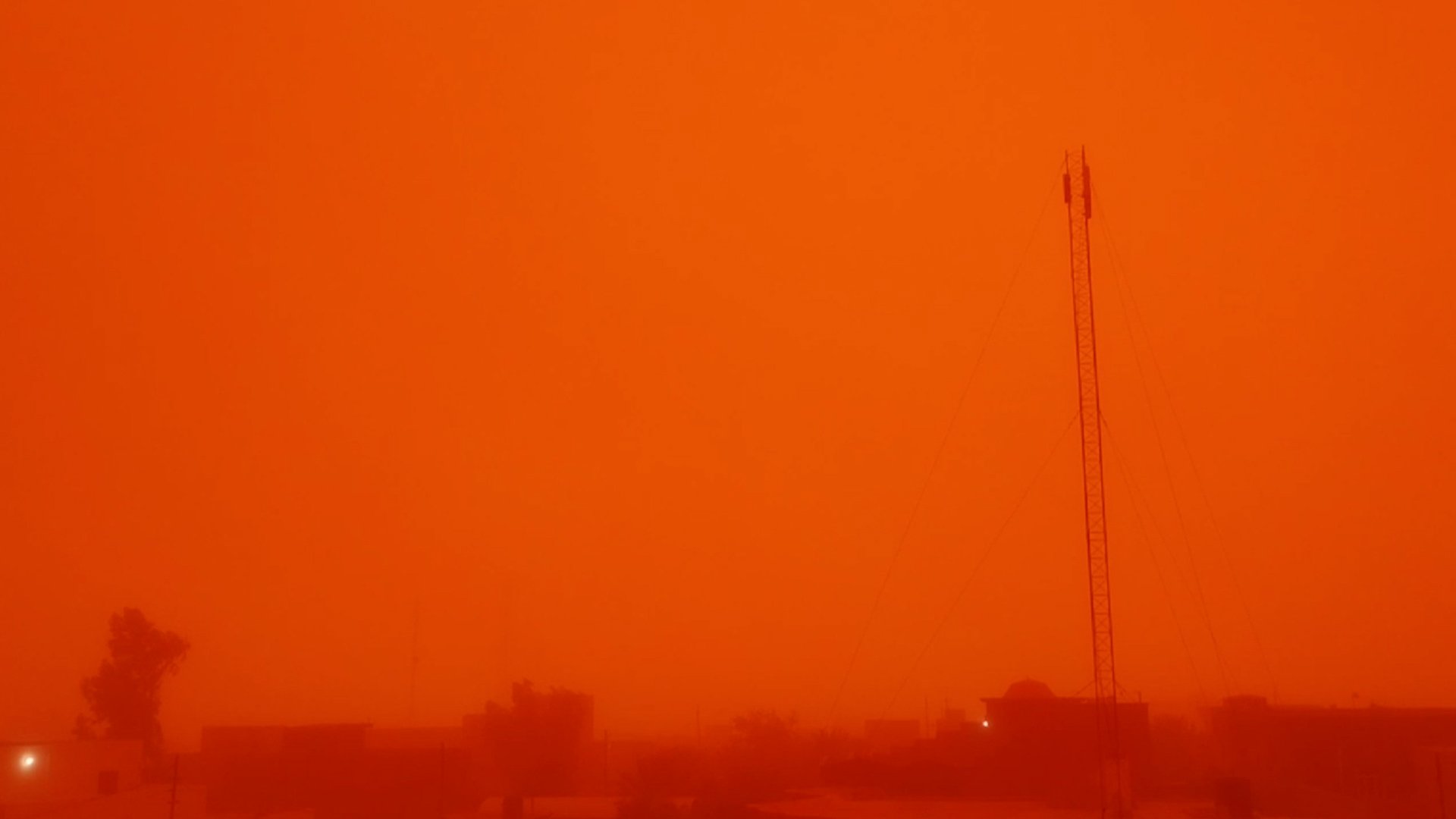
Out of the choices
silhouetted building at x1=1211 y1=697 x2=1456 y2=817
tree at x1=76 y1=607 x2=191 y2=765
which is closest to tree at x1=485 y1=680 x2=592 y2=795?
tree at x1=76 y1=607 x2=191 y2=765

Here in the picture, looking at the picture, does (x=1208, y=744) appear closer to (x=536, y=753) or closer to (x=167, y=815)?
(x=536, y=753)

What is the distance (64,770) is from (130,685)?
18.3m

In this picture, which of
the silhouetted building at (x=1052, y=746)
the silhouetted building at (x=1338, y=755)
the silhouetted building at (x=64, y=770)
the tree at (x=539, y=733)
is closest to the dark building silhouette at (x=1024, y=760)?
the silhouetted building at (x=1052, y=746)

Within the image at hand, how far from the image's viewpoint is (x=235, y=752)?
47.2 meters

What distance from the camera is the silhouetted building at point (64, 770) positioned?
33656mm

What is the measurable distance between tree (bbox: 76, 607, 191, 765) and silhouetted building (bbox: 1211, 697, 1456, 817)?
134 feet

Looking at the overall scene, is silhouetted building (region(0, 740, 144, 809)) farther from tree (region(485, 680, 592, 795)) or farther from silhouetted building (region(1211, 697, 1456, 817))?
silhouetted building (region(1211, 697, 1456, 817))

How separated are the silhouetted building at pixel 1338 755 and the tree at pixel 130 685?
40.8 meters

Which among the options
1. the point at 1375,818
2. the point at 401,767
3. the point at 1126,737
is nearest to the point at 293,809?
the point at 401,767

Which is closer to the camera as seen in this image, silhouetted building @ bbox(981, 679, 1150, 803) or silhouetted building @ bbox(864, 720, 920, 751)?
silhouetted building @ bbox(981, 679, 1150, 803)

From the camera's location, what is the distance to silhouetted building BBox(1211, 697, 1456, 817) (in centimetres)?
3878

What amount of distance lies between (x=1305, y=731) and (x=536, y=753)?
1193 inches

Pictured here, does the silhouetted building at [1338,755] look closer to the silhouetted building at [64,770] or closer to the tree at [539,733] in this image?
the tree at [539,733]

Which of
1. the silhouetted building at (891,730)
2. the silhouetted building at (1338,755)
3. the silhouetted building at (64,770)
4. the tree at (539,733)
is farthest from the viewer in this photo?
the silhouetted building at (891,730)
